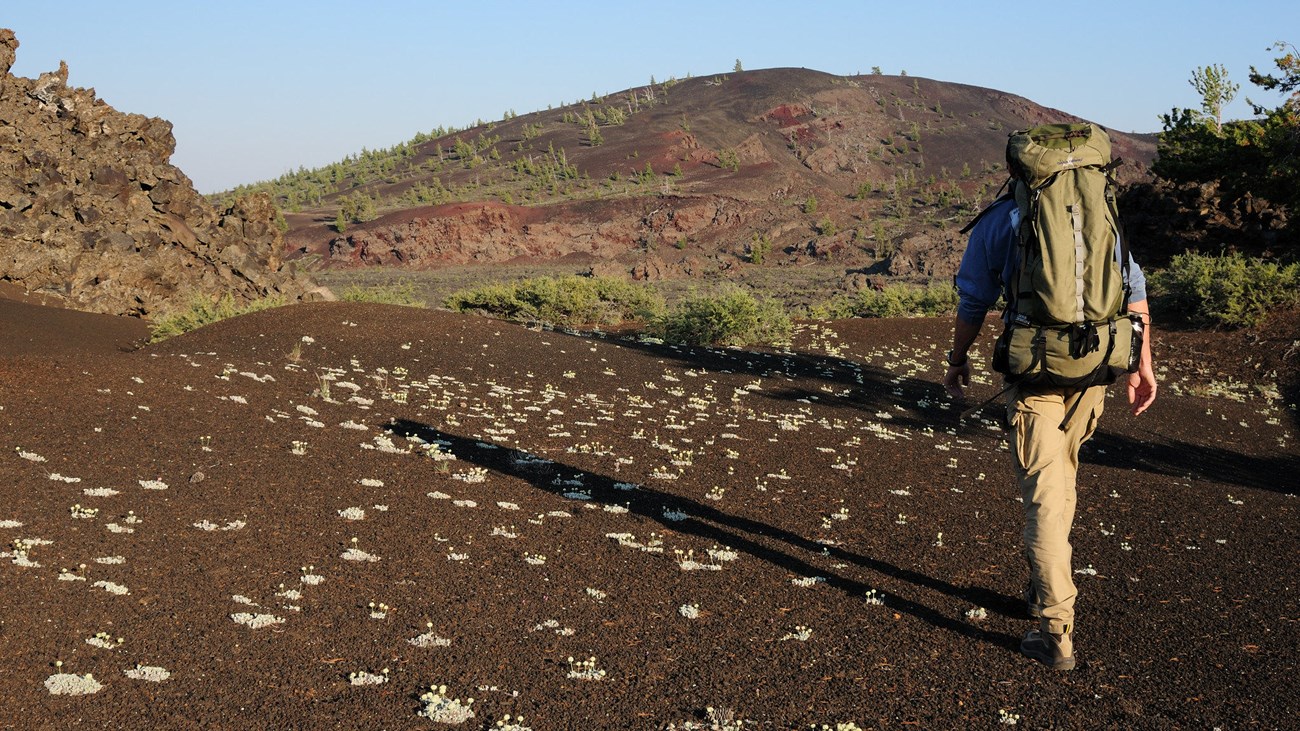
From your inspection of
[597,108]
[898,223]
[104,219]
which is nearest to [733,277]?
[898,223]

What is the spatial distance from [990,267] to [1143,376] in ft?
2.94

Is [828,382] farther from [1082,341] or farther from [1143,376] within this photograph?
[1082,341]

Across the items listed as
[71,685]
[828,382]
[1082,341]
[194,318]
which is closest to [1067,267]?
[1082,341]

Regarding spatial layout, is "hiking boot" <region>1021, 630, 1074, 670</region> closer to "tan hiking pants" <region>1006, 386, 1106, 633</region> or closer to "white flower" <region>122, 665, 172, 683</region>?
"tan hiking pants" <region>1006, 386, 1106, 633</region>

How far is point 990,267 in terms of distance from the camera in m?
4.64

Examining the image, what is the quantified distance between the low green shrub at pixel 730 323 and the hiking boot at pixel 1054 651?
14461mm

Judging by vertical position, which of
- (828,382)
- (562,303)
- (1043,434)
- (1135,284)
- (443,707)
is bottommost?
(828,382)

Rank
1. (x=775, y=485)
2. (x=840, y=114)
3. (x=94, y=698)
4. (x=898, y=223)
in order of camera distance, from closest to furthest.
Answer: (x=94, y=698) → (x=775, y=485) → (x=898, y=223) → (x=840, y=114)

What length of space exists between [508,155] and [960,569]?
84.7 m

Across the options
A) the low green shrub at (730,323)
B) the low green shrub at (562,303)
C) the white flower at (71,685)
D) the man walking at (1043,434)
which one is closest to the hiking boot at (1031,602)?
the man walking at (1043,434)

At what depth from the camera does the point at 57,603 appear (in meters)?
4.41

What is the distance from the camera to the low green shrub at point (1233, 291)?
1806 cm

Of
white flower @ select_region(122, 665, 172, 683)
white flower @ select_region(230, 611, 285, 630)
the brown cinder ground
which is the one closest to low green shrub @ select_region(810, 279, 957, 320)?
the brown cinder ground

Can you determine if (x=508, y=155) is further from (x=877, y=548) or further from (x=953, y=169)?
(x=877, y=548)
